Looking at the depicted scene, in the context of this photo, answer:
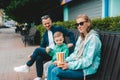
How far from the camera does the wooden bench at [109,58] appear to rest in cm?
440

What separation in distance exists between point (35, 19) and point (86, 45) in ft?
72.9

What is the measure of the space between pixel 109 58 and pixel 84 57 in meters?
0.37

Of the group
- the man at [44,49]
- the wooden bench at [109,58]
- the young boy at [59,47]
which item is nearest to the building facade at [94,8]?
the man at [44,49]

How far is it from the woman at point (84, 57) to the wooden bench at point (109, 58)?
97 mm

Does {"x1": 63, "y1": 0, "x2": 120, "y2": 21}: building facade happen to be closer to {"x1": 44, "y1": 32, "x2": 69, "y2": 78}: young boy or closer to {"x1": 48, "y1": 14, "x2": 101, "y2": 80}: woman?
{"x1": 44, "y1": 32, "x2": 69, "y2": 78}: young boy

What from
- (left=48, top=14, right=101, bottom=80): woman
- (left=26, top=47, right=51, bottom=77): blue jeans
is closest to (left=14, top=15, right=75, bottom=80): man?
(left=26, top=47, right=51, bottom=77): blue jeans

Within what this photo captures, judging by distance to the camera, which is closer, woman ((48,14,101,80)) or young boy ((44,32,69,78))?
woman ((48,14,101,80))

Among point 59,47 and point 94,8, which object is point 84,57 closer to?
point 59,47

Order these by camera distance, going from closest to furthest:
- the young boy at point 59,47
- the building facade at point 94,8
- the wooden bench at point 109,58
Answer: the wooden bench at point 109,58, the young boy at point 59,47, the building facade at point 94,8

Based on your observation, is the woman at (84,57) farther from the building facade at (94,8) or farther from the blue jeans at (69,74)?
the building facade at (94,8)

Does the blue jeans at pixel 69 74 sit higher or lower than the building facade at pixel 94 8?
lower

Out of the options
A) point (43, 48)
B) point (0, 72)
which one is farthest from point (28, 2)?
point (43, 48)

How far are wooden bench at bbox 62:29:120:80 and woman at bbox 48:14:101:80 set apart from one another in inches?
3.8

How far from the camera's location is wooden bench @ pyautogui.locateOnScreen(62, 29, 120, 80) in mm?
4402
